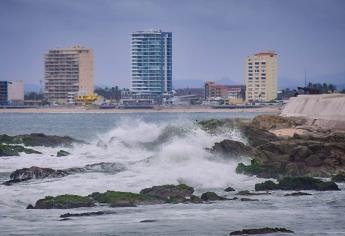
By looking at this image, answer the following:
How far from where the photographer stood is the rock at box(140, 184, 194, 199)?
32.2 meters

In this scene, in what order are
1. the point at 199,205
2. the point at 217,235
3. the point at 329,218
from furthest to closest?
the point at 199,205, the point at 329,218, the point at 217,235

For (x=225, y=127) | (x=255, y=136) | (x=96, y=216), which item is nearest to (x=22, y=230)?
(x=96, y=216)

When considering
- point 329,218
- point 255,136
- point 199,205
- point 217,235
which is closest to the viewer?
point 217,235

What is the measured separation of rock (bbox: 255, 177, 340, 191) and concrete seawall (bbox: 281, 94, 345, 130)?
62.9ft

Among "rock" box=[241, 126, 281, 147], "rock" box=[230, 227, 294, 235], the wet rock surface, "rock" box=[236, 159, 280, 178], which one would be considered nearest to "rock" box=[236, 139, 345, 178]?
"rock" box=[236, 159, 280, 178]

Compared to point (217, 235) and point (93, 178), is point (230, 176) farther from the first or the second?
point (217, 235)

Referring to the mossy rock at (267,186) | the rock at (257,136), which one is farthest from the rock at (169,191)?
the rock at (257,136)

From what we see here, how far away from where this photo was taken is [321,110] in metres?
62.3

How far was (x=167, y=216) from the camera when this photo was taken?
27.6m

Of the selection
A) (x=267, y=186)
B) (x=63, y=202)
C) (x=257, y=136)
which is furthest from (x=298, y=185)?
(x=257, y=136)

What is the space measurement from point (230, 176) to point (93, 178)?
5218 mm

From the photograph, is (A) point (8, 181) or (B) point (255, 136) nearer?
(A) point (8, 181)

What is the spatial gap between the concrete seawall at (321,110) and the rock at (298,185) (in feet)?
62.9

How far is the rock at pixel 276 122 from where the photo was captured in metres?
59.0
